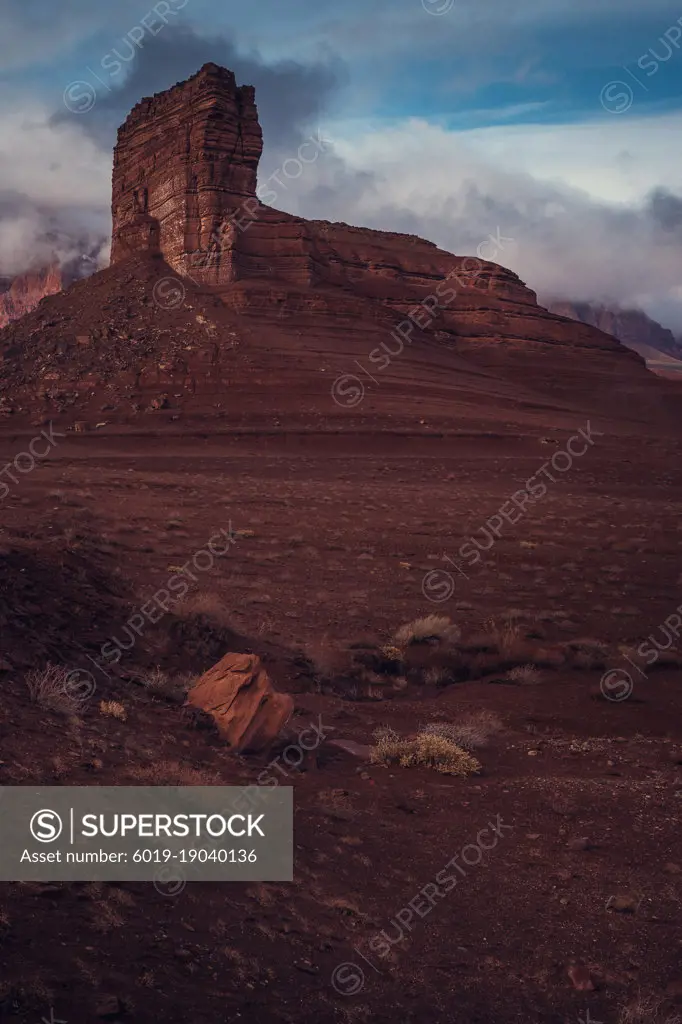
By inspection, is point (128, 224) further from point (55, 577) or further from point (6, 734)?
point (6, 734)

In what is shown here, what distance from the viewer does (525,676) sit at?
1102 centimetres

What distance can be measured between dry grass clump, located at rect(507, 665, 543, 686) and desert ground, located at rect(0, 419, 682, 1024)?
0.23 feet

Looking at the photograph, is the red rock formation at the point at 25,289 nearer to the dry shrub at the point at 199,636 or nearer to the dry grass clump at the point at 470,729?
the dry shrub at the point at 199,636

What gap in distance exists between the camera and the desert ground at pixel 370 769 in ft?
14.5

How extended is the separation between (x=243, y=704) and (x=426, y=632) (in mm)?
5354

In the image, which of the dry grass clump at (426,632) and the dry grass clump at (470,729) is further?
the dry grass clump at (426,632)

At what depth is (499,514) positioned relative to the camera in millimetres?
26031

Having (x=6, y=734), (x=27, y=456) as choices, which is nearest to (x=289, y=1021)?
(x=6, y=734)

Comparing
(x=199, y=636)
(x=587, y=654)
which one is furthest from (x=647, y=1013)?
(x=587, y=654)

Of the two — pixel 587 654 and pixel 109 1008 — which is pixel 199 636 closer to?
pixel 587 654

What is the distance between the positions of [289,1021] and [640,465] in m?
40.8

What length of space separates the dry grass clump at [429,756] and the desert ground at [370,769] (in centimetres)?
12

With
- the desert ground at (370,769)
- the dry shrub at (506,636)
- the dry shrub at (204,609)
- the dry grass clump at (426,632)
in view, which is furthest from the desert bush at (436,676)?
the dry shrub at (204,609)

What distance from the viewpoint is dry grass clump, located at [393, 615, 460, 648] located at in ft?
40.8
